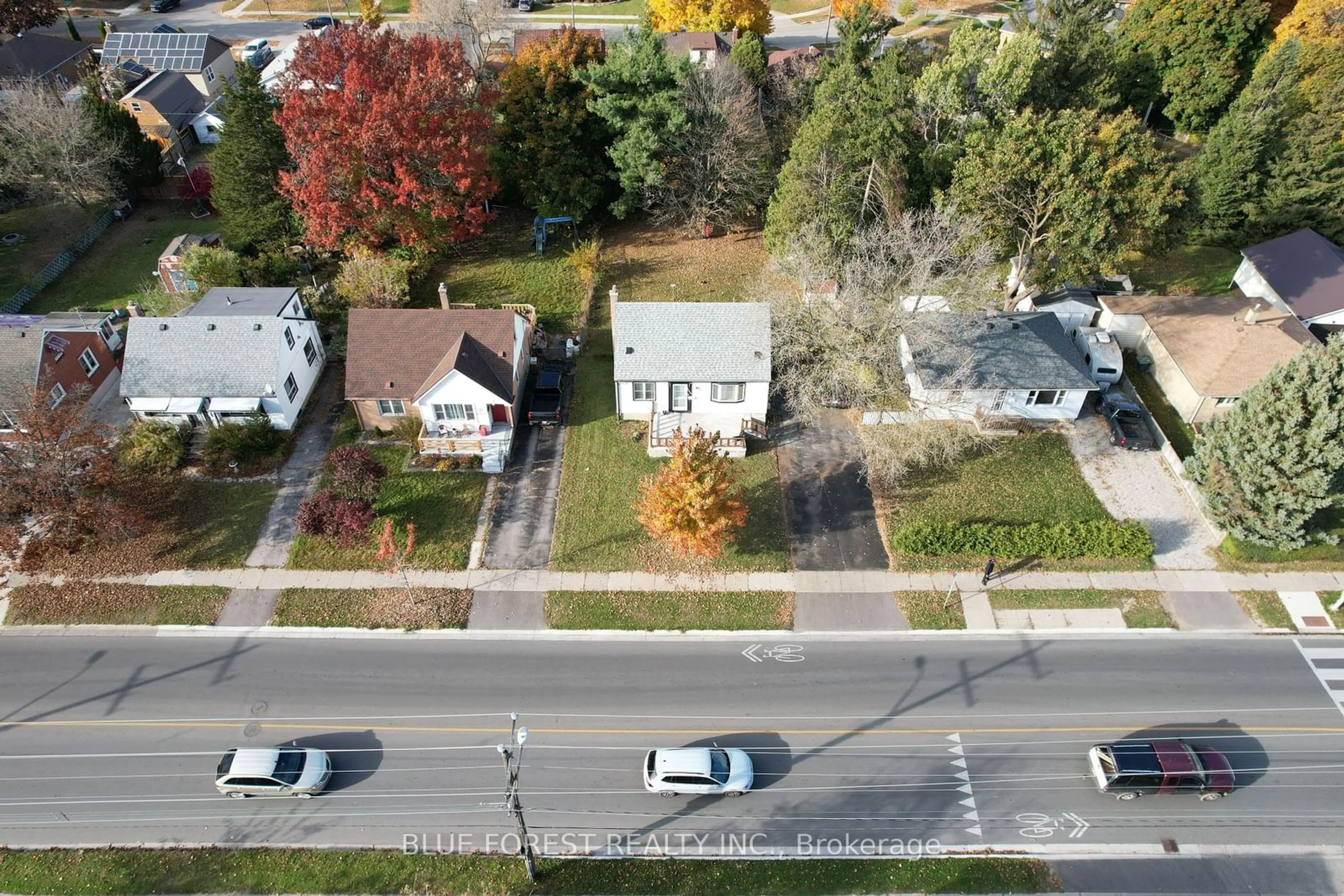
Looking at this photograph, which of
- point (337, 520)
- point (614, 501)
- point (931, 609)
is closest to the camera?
point (931, 609)

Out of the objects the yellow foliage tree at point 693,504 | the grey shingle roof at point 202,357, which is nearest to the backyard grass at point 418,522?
the grey shingle roof at point 202,357

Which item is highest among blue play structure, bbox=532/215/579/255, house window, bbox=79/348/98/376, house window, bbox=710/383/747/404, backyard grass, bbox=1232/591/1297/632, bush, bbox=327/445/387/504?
blue play structure, bbox=532/215/579/255

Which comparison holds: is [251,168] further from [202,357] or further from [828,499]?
[828,499]

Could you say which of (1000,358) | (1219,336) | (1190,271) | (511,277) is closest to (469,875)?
(1000,358)

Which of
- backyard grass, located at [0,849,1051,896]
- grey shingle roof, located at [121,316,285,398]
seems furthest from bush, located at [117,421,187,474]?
backyard grass, located at [0,849,1051,896]

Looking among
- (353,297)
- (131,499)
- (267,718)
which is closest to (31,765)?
(267,718)

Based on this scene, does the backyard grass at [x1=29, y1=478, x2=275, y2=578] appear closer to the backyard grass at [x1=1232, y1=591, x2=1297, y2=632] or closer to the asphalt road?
the asphalt road

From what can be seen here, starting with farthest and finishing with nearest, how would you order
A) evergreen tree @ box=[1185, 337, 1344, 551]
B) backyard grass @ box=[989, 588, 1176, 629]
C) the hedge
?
the hedge
backyard grass @ box=[989, 588, 1176, 629]
evergreen tree @ box=[1185, 337, 1344, 551]

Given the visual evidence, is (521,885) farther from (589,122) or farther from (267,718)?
(589,122)
